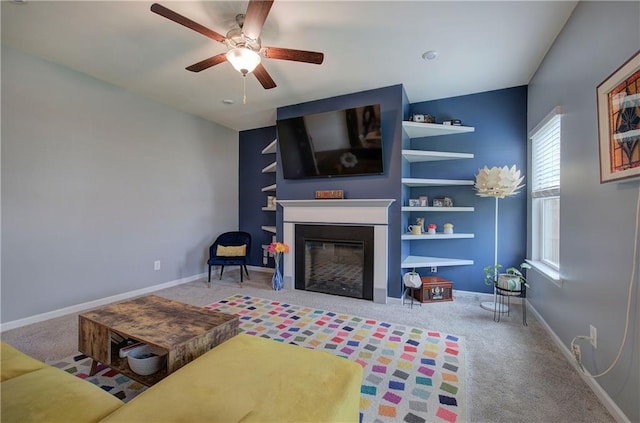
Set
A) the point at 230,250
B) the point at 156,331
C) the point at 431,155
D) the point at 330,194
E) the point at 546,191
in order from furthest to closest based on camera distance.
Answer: the point at 230,250
the point at 330,194
the point at 431,155
the point at 546,191
the point at 156,331

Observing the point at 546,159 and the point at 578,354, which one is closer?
the point at 578,354

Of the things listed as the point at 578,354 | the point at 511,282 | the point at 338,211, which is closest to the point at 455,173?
the point at 511,282

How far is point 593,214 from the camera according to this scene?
1795 millimetres

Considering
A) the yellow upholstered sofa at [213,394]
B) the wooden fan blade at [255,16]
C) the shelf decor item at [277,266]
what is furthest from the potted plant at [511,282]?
the wooden fan blade at [255,16]

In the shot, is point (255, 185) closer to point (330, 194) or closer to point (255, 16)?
point (330, 194)

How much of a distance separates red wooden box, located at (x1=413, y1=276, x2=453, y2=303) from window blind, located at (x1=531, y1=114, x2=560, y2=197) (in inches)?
56.5

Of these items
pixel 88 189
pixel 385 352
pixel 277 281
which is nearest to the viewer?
pixel 385 352

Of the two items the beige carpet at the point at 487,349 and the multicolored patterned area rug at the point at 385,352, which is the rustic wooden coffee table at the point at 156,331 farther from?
the multicolored patterned area rug at the point at 385,352

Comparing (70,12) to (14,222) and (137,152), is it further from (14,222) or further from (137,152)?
(14,222)

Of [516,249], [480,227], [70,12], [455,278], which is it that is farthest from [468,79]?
[70,12]

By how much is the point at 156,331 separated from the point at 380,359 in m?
1.58

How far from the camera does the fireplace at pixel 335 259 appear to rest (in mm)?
3545

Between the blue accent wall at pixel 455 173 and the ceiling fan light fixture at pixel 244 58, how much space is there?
179cm

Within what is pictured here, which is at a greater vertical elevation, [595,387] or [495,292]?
[495,292]
